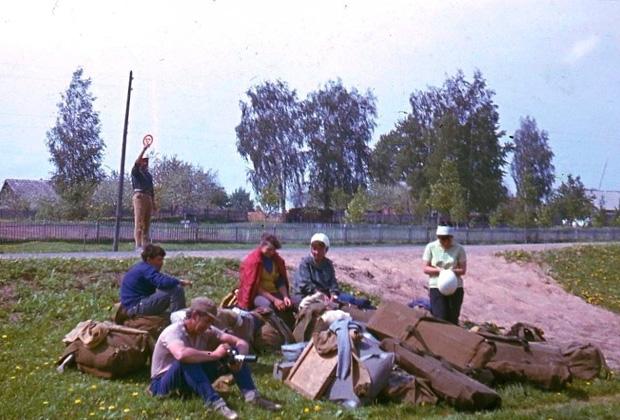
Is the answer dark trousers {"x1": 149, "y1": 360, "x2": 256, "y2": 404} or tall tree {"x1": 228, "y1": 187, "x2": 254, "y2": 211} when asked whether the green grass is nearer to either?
dark trousers {"x1": 149, "y1": 360, "x2": 256, "y2": 404}

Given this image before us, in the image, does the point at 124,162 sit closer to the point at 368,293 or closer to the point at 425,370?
the point at 368,293

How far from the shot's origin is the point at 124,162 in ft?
86.6

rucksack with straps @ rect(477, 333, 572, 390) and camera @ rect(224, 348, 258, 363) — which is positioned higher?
camera @ rect(224, 348, 258, 363)

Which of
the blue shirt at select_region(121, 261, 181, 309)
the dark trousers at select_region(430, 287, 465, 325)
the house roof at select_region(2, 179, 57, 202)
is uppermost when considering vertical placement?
the house roof at select_region(2, 179, 57, 202)

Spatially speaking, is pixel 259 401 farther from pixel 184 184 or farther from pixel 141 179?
pixel 184 184

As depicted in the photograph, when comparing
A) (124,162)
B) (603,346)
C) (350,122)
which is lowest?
(603,346)

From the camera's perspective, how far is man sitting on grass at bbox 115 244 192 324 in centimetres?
839

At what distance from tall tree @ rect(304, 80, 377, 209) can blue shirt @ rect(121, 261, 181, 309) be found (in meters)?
52.8

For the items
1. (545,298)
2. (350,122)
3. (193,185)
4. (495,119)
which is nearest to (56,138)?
(193,185)

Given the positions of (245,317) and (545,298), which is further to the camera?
(545,298)

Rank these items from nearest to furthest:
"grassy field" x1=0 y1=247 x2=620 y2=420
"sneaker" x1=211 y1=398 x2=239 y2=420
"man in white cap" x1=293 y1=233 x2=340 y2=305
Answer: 1. "sneaker" x1=211 y1=398 x2=239 y2=420
2. "grassy field" x1=0 y1=247 x2=620 y2=420
3. "man in white cap" x1=293 y1=233 x2=340 y2=305

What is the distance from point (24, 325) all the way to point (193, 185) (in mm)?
52360

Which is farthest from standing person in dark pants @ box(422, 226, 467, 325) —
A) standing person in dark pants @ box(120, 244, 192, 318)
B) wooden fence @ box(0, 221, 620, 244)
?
wooden fence @ box(0, 221, 620, 244)

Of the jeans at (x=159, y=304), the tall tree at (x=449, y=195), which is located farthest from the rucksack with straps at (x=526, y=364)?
the tall tree at (x=449, y=195)
